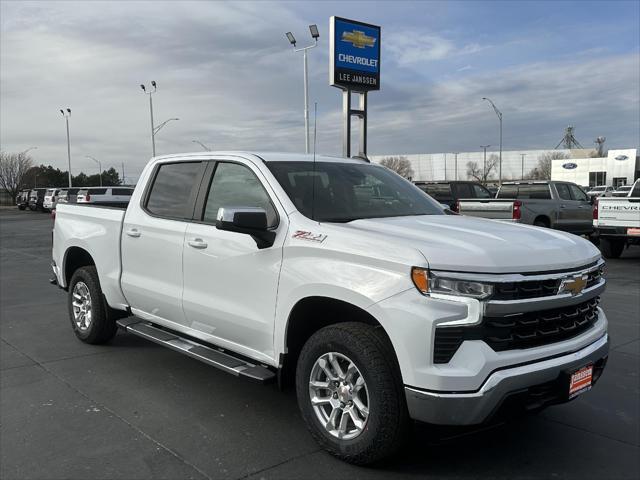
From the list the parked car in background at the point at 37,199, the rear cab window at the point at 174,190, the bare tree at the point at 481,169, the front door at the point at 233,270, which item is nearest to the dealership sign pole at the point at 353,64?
the rear cab window at the point at 174,190

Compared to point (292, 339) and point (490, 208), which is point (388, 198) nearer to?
point (292, 339)

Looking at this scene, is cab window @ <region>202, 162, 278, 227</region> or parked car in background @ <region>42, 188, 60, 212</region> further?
parked car in background @ <region>42, 188, 60, 212</region>

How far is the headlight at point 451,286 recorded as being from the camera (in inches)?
118

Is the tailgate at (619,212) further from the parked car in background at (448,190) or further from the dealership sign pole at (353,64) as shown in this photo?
the dealership sign pole at (353,64)

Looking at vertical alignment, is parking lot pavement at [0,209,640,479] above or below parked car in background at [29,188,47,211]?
below

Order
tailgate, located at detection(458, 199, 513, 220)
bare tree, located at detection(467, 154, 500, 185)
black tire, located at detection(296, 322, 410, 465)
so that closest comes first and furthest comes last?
black tire, located at detection(296, 322, 410, 465) < tailgate, located at detection(458, 199, 513, 220) < bare tree, located at detection(467, 154, 500, 185)

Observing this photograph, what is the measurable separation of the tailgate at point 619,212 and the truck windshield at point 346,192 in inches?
374

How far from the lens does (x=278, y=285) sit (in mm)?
3729

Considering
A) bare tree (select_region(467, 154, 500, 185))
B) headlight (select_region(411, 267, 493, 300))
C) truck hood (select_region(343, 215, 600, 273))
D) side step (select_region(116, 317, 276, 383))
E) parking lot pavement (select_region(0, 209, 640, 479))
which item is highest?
bare tree (select_region(467, 154, 500, 185))

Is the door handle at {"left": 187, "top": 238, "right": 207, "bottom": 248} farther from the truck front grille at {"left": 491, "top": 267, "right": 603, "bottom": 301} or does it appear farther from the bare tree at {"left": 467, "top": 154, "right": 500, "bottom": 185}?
the bare tree at {"left": 467, "top": 154, "right": 500, "bottom": 185}

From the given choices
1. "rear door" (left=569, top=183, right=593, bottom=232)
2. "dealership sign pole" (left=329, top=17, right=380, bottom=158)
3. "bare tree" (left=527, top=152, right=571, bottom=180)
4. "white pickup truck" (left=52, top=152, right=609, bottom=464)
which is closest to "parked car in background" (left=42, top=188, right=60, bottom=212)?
"dealership sign pole" (left=329, top=17, right=380, bottom=158)

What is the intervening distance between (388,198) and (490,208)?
11.3 m

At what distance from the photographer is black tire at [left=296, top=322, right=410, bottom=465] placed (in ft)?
10.3

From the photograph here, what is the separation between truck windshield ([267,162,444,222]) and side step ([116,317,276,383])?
1.07 meters
